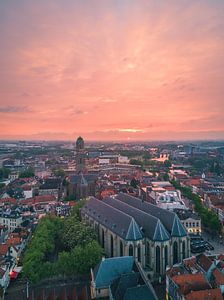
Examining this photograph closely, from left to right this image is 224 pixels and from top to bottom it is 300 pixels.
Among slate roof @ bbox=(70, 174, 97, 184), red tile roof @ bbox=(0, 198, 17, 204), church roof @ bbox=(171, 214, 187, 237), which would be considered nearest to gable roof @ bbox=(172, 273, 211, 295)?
church roof @ bbox=(171, 214, 187, 237)

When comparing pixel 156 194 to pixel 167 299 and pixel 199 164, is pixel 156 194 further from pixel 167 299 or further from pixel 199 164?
pixel 199 164

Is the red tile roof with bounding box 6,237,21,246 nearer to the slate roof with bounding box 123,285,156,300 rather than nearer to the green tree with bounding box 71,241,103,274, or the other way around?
the green tree with bounding box 71,241,103,274

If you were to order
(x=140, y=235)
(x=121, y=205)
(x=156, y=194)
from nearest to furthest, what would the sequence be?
(x=140, y=235) → (x=121, y=205) → (x=156, y=194)

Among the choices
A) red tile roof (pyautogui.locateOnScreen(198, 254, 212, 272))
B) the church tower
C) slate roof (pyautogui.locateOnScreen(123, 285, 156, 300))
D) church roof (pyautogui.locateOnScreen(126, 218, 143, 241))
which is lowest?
red tile roof (pyautogui.locateOnScreen(198, 254, 212, 272))

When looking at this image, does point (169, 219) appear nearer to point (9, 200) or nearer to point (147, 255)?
point (147, 255)

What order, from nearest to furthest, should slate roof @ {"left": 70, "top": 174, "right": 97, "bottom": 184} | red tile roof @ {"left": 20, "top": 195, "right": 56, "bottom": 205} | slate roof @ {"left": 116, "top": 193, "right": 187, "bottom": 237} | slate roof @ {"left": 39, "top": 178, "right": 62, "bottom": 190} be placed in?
slate roof @ {"left": 116, "top": 193, "right": 187, "bottom": 237}
red tile roof @ {"left": 20, "top": 195, "right": 56, "bottom": 205}
slate roof @ {"left": 70, "top": 174, "right": 97, "bottom": 184}
slate roof @ {"left": 39, "top": 178, "right": 62, "bottom": 190}

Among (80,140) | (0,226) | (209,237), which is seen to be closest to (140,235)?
(209,237)
